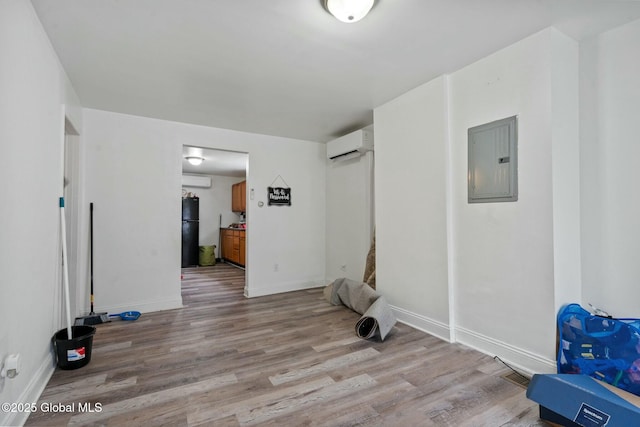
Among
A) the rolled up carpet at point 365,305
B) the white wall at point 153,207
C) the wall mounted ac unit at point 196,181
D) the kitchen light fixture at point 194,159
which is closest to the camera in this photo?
the rolled up carpet at point 365,305

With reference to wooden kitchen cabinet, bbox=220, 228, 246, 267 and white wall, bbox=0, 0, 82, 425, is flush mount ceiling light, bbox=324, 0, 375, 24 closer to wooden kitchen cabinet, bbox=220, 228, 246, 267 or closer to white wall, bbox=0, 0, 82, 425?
white wall, bbox=0, 0, 82, 425

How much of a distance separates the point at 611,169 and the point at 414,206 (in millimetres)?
1409

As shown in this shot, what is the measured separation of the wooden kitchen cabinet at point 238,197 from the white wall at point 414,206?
4571 mm

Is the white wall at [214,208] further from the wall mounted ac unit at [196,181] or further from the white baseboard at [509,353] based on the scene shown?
the white baseboard at [509,353]

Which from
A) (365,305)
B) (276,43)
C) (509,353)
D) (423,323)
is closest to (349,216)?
(365,305)

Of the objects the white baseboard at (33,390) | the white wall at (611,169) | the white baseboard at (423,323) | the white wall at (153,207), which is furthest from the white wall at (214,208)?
the white wall at (611,169)

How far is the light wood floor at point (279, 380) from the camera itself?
5.37ft

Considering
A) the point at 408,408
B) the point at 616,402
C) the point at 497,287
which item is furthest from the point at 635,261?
the point at 408,408

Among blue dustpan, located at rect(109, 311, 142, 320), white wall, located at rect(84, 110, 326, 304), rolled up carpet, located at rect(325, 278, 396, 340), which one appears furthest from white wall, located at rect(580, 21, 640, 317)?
blue dustpan, located at rect(109, 311, 142, 320)

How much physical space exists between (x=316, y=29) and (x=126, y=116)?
Answer: 275 centimetres

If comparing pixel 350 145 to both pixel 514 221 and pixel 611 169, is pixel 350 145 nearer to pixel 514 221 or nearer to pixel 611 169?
pixel 514 221

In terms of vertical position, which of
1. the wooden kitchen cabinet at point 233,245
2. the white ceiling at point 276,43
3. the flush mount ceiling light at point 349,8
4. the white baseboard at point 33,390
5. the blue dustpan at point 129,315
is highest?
the white ceiling at point 276,43

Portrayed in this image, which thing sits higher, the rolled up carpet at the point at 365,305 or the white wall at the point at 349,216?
the white wall at the point at 349,216

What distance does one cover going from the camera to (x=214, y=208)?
777 centimetres
